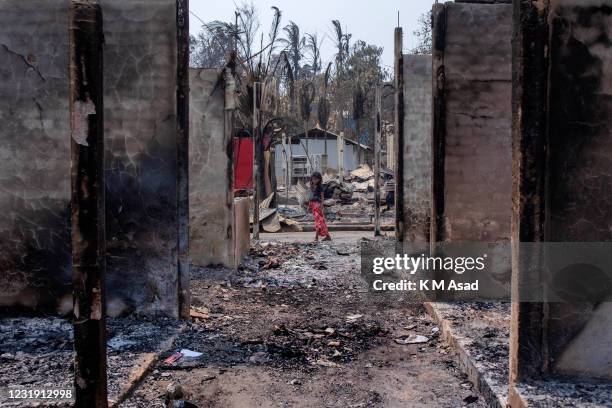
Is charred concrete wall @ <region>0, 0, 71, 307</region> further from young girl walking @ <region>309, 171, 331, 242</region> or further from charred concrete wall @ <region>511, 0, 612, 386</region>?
young girl walking @ <region>309, 171, 331, 242</region>

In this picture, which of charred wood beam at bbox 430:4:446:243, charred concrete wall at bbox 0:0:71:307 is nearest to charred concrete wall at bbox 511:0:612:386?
charred wood beam at bbox 430:4:446:243

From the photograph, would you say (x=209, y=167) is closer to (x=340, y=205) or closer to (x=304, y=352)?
(x=304, y=352)

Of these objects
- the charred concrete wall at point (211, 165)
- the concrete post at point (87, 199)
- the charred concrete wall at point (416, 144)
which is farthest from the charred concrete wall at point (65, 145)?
the charred concrete wall at point (416, 144)

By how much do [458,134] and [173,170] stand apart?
282 cm

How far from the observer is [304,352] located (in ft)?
16.0

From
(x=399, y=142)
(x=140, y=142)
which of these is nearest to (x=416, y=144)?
(x=399, y=142)

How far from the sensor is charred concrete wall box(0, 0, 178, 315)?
17.6 feet

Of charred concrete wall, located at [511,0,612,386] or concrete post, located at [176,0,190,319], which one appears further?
concrete post, located at [176,0,190,319]

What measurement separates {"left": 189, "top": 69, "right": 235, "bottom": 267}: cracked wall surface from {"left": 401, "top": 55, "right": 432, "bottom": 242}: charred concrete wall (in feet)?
8.45

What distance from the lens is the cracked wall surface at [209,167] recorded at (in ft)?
26.1

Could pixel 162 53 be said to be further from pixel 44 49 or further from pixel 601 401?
pixel 601 401

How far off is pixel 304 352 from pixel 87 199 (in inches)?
105

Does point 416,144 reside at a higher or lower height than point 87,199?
higher

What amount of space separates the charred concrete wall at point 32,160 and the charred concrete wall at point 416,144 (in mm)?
4830
